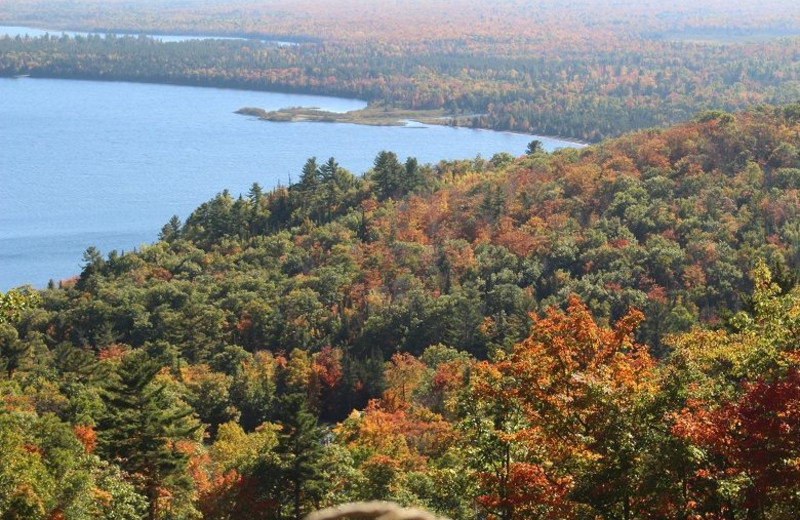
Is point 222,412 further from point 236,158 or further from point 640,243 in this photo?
point 236,158

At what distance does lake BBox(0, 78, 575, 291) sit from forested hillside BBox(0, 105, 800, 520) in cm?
1114

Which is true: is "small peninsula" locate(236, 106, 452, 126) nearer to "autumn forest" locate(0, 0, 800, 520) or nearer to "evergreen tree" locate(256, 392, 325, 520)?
"autumn forest" locate(0, 0, 800, 520)

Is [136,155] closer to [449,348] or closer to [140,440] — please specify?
[449,348]

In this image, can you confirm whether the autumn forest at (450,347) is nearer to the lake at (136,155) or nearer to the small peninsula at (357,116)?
the lake at (136,155)

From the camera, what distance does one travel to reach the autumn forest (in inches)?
558

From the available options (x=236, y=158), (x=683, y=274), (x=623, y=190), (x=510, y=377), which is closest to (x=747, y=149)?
(x=623, y=190)

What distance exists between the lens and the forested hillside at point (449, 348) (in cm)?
1416

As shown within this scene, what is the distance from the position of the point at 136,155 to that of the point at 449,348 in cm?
7302

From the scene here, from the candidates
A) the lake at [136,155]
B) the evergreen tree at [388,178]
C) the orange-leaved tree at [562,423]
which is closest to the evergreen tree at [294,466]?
the orange-leaved tree at [562,423]

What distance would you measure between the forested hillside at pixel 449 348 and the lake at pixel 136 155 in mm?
11143

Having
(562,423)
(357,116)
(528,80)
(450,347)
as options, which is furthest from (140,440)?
(528,80)

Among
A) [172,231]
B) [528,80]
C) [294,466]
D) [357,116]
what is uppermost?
[294,466]

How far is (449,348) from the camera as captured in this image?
53188 millimetres

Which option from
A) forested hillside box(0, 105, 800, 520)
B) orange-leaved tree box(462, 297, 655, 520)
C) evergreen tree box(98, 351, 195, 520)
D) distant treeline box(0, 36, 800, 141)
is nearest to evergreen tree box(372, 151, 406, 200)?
forested hillside box(0, 105, 800, 520)
